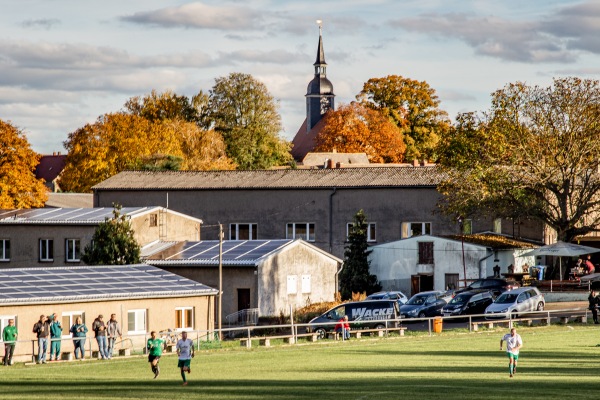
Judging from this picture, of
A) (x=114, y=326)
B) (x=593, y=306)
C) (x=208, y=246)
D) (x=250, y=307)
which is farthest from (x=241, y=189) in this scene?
(x=114, y=326)

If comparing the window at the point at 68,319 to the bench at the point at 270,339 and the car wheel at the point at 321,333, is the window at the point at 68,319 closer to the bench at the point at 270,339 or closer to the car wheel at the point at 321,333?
the bench at the point at 270,339

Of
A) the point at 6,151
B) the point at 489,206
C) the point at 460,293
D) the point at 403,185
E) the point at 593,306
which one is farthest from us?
the point at 6,151

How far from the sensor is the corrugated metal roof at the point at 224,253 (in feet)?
198

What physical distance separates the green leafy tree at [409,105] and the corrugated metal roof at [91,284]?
65.7 meters

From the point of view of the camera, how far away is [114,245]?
60.2 metres

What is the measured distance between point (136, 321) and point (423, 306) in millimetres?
15149

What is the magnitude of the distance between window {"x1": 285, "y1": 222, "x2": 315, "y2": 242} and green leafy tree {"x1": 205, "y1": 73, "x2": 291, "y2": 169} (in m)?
35.3

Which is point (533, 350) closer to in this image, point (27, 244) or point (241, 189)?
point (27, 244)

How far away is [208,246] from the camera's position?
64125 millimetres

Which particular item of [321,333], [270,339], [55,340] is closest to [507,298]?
[321,333]

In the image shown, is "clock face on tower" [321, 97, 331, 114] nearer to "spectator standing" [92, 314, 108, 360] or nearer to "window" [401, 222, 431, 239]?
"window" [401, 222, 431, 239]

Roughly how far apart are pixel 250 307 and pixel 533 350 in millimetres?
20246

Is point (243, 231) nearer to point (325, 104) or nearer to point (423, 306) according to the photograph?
point (423, 306)

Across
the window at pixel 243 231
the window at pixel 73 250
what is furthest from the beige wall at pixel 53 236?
the window at pixel 243 231
